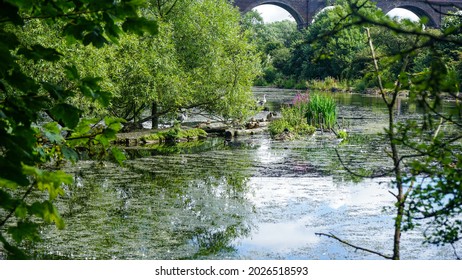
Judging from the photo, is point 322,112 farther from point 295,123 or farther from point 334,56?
point 334,56

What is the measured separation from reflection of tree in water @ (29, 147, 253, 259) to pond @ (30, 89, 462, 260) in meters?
0.01

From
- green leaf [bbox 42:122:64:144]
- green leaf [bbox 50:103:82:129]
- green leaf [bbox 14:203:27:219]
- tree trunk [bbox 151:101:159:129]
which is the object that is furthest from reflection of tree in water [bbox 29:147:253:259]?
tree trunk [bbox 151:101:159:129]

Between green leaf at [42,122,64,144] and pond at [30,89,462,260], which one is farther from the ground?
green leaf at [42,122,64,144]

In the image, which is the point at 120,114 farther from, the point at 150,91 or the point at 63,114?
the point at 63,114

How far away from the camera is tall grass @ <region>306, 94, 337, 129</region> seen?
16.3 metres

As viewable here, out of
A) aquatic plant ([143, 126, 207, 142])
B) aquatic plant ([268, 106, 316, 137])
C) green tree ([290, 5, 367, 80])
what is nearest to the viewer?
aquatic plant ([143, 126, 207, 142])

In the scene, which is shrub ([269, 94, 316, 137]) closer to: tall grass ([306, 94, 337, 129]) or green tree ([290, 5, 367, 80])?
tall grass ([306, 94, 337, 129])

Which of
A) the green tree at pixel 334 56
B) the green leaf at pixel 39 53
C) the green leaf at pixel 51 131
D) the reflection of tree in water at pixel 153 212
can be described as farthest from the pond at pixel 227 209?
the green tree at pixel 334 56

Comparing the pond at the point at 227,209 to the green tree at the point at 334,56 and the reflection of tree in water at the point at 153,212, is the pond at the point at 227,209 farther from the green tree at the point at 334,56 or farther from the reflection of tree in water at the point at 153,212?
the green tree at the point at 334,56

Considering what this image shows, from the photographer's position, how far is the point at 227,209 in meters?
7.67

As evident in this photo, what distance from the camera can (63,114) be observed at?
86.9 inches

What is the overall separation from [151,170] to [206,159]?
1507mm

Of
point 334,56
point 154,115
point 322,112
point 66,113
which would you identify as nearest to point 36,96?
point 66,113

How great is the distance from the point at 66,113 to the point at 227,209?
556cm
